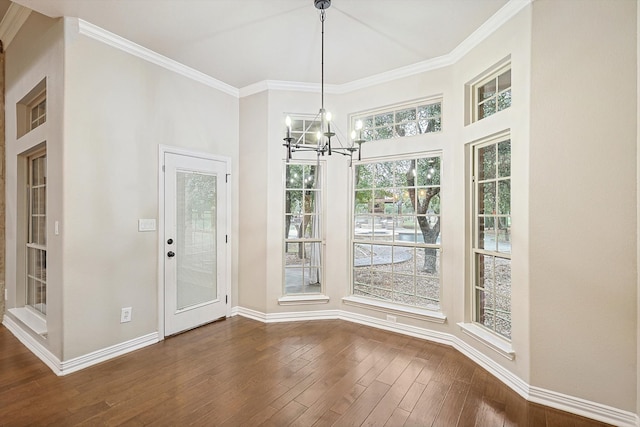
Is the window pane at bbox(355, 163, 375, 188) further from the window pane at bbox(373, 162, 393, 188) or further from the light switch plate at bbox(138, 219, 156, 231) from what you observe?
the light switch plate at bbox(138, 219, 156, 231)

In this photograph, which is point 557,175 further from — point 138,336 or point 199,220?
point 138,336

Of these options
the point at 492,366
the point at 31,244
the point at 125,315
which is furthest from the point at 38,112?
the point at 492,366

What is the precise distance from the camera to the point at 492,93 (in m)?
2.91

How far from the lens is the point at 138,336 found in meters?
3.14

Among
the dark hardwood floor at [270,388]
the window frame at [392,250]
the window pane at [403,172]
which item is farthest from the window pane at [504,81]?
the dark hardwood floor at [270,388]

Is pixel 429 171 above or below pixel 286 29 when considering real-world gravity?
below

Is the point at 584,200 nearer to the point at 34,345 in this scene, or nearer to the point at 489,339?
the point at 489,339

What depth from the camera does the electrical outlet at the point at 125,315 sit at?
3008mm

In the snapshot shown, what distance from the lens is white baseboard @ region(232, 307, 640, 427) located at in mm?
2066

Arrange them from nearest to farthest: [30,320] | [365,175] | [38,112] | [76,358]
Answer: [76,358]
[30,320]
[38,112]
[365,175]

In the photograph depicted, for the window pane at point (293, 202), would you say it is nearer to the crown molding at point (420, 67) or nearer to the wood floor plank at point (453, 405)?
the crown molding at point (420, 67)

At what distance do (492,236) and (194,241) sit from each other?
10.5ft

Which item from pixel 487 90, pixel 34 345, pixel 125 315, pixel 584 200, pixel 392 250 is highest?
pixel 487 90

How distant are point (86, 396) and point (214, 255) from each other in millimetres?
1870
